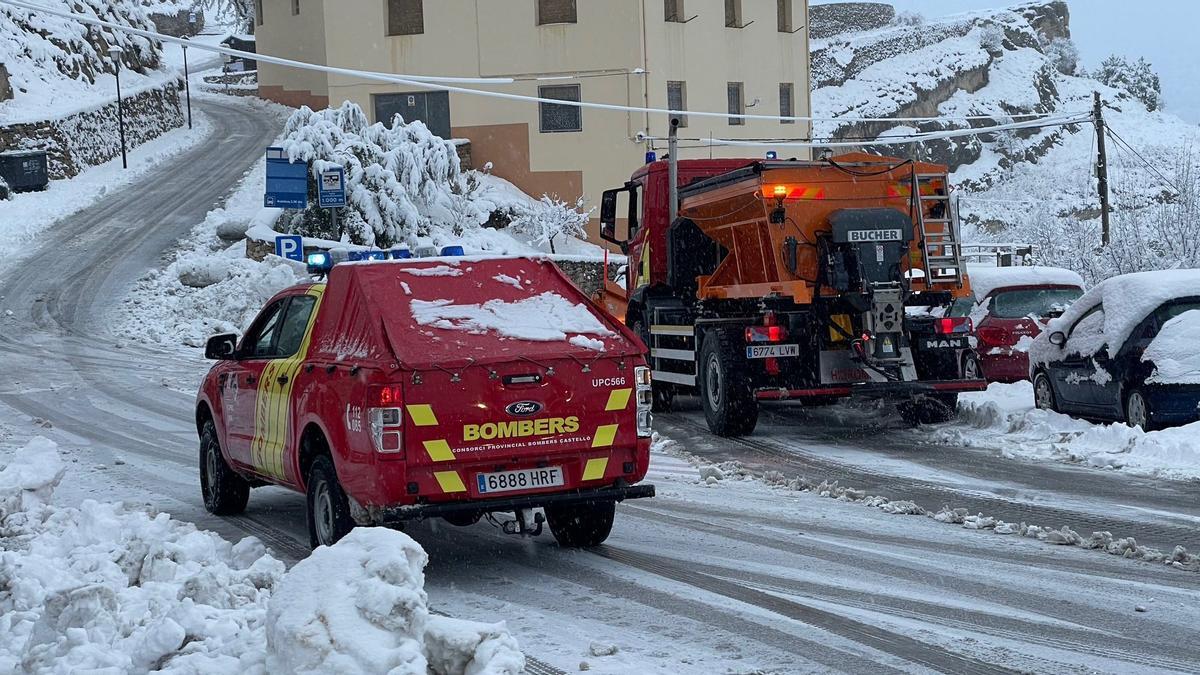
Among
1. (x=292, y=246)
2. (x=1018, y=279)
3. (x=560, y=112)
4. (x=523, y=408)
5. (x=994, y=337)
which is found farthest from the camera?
(x=560, y=112)

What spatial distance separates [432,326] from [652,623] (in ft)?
7.35

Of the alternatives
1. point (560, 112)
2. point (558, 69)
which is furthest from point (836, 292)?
point (560, 112)

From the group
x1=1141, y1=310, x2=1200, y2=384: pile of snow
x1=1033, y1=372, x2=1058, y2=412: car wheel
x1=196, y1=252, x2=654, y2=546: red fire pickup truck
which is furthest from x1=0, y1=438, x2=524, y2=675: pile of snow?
x1=1033, y1=372, x2=1058, y2=412: car wheel

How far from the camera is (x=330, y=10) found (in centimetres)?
4294

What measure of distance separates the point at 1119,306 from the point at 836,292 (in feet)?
8.73

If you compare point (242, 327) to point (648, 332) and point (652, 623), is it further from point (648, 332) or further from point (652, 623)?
point (652, 623)

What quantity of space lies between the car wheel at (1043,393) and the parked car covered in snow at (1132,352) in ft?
0.16

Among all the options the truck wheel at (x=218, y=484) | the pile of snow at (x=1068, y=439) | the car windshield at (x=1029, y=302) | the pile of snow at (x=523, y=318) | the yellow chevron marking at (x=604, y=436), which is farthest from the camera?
the car windshield at (x=1029, y=302)

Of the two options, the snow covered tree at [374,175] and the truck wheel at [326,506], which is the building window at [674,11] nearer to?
the snow covered tree at [374,175]

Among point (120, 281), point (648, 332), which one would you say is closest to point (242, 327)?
point (120, 281)

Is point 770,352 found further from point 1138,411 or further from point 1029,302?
point 1029,302

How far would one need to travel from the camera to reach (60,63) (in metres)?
51.1

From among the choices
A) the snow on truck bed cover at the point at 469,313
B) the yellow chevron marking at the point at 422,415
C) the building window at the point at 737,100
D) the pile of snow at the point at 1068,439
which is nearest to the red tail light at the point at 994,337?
the pile of snow at the point at 1068,439

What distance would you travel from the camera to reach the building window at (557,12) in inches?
1625
